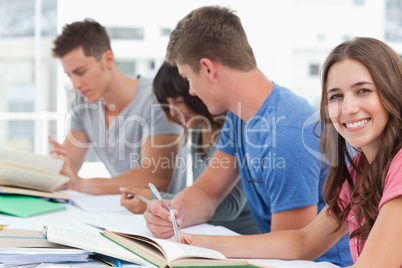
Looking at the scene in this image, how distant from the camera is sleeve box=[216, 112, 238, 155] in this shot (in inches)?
67.1

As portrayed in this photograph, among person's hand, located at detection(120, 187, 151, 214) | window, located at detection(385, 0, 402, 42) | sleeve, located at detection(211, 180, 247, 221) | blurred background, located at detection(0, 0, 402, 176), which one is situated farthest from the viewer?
window, located at detection(385, 0, 402, 42)

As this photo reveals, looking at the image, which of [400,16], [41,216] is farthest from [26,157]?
[400,16]

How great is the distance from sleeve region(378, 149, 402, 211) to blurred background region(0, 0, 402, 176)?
388 centimetres

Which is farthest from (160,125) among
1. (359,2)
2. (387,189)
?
(359,2)

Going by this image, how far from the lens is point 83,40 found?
2.37 meters

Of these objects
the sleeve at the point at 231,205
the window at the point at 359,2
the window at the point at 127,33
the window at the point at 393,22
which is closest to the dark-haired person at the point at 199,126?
the sleeve at the point at 231,205

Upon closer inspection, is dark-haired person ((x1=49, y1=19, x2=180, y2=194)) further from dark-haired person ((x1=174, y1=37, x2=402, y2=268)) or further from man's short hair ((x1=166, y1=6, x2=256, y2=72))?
dark-haired person ((x1=174, y1=37, x2=402, y2=268))

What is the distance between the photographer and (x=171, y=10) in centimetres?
538

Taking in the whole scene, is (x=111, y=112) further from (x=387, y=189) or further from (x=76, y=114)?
(x=387, y=189)

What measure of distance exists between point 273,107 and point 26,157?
3.30ft

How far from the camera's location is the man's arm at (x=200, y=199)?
1.34 meters

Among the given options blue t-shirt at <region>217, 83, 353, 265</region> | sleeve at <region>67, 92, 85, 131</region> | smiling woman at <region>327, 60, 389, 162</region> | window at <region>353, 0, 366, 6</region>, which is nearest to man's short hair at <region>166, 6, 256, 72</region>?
blue t-shirt at <region>217, 83, 353, 265</region>

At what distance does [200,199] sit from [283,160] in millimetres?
373

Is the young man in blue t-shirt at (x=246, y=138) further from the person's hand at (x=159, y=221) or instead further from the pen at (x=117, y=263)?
the pen at (x=117, y=263)
